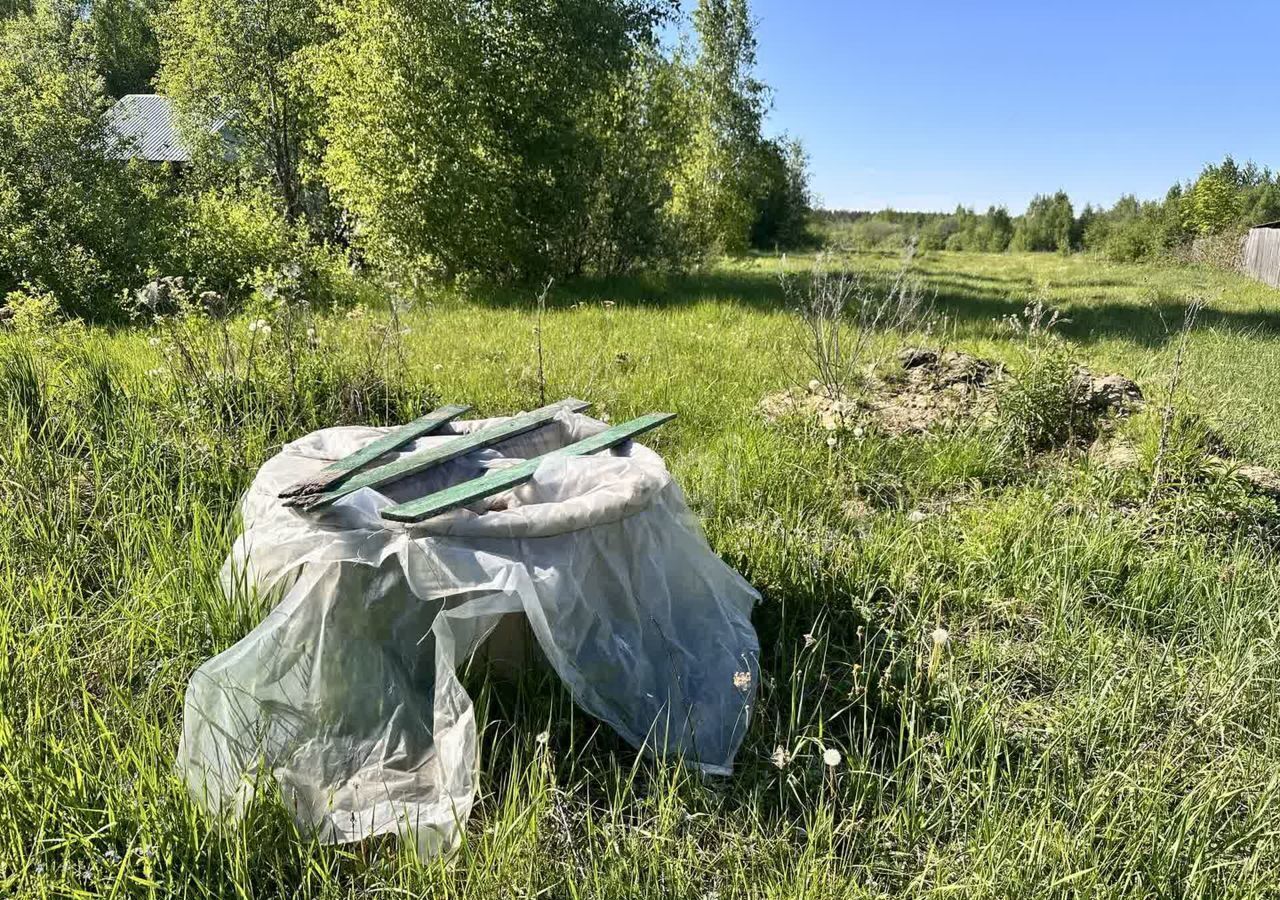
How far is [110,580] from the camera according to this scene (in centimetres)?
247

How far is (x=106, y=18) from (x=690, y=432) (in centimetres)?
4188

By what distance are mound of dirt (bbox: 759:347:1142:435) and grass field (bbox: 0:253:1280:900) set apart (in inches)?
6.7

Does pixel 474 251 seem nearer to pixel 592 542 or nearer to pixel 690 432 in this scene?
pixel 690 432

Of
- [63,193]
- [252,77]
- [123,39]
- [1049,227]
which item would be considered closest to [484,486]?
[63,193]

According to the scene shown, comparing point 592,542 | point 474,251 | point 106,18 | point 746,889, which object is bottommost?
point 746,889

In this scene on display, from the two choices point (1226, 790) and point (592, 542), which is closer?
point (1226, 790)

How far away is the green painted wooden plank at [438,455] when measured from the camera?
1.96 m

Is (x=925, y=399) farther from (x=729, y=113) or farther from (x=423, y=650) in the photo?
(x=729, y=113)

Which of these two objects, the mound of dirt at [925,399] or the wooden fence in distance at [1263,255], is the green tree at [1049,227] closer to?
the wooden fence in distance at [1263,255]

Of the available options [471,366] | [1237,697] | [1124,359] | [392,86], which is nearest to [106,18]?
[392,86]

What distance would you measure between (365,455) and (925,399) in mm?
3400

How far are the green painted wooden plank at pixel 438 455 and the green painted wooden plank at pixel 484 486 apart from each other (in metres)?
0.15

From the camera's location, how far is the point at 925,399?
4.60m

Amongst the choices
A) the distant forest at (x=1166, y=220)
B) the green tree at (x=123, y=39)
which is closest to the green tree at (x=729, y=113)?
the distant forest at (x=1166, y=220)
